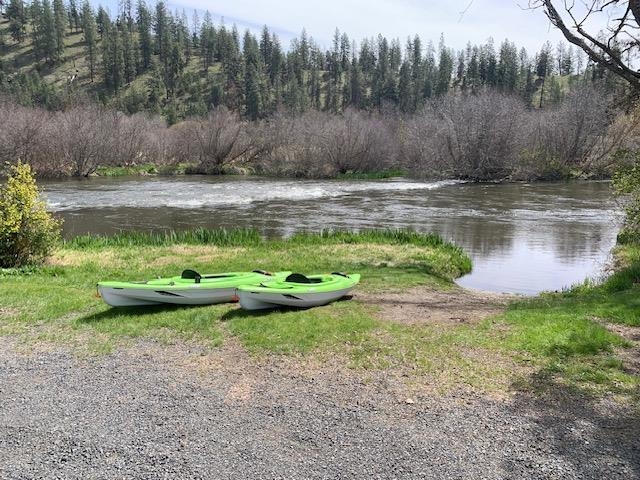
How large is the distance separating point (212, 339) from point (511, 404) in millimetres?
4048

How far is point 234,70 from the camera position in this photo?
12294cm

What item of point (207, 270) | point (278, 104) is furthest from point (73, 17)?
point (207, 270)

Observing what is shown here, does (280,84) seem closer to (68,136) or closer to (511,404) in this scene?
(68,136)

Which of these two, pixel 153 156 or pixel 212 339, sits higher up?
pixel 153 156

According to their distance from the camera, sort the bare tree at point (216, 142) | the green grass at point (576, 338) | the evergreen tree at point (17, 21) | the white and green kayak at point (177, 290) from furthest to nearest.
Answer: the evergreen tree at point (17, 21) → the bare tree at point (216, 142) → the white and green kayak at point (177, 290) → the green grass at point (576, 338)

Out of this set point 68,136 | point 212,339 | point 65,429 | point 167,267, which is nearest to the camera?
point 65,429

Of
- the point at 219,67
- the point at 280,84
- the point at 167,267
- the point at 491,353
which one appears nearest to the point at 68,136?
the point at 167,267

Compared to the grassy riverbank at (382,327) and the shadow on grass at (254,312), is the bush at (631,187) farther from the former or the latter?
the shadow on grass at (254,312)

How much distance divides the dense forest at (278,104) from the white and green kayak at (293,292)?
19.3 feet

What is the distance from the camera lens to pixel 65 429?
4910mm

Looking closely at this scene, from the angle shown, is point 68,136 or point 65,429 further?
point 68,136

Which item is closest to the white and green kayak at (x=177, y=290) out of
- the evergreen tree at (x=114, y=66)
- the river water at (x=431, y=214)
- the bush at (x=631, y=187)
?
the river water at (x=431, y=214)

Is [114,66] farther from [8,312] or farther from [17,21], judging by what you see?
[8,312]

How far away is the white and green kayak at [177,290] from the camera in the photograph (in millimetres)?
8492
